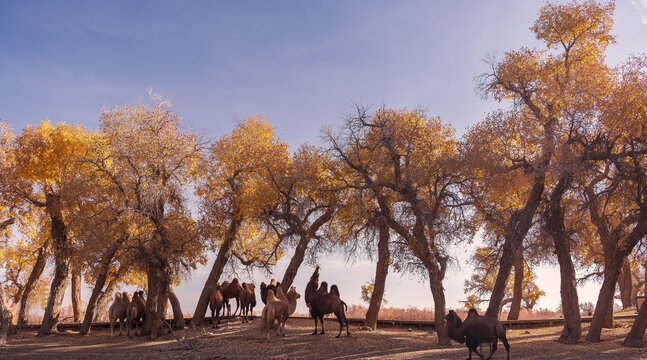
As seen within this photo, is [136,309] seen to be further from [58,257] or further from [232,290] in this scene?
[58,257]

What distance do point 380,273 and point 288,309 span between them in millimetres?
5657

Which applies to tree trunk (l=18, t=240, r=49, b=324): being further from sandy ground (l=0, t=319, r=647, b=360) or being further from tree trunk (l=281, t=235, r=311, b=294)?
tree trunk (l=281, t=235, r=311, b=294)

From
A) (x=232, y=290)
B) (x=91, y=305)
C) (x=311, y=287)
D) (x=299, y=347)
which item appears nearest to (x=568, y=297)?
(x=311, y=287)

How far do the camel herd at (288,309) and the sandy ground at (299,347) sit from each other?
2.95ft

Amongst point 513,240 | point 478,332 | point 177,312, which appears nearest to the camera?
point 478,332

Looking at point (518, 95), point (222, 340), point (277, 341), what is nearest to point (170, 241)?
point (222, 340)

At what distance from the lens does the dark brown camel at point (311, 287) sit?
21297 mm

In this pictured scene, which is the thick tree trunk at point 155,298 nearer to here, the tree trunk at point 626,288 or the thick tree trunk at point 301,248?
the thick tree trunk at point 301,248

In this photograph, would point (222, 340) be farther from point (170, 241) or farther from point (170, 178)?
point (170, 178)

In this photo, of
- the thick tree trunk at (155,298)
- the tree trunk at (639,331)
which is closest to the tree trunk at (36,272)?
the thick tree trunk at (155,298)

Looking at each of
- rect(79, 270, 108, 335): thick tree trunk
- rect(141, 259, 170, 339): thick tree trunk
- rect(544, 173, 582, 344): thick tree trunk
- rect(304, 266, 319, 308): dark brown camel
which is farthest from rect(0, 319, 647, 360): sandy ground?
rect(79, 270, 108, 335): thick tree trunk

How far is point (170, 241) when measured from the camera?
23.9 m

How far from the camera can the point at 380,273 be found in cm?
2478

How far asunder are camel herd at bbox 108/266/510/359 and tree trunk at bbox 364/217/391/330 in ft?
6.70
